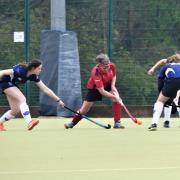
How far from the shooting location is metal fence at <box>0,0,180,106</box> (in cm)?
1864

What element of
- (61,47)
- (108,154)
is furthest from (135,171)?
(61,47)

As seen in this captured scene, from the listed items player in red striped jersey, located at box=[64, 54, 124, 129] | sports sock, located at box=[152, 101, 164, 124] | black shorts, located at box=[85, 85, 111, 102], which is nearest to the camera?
sports sock, located at box=[152, 101, 164, 124]

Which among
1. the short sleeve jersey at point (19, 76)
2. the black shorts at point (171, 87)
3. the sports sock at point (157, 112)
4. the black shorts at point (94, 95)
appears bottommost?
the sports sock at point (157, 112)

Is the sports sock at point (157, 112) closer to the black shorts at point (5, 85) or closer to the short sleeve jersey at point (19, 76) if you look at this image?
the short sleeve jersey at point (19, 76)

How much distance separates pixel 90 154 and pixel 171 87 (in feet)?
13.0

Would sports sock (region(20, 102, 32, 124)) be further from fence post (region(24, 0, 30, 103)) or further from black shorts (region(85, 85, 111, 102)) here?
fence post (region(24, 0, 30, 103))

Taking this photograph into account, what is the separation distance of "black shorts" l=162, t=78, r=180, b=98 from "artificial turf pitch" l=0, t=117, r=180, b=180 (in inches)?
22.8

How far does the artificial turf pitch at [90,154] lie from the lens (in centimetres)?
802

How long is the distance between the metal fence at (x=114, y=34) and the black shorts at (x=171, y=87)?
5.17 metres

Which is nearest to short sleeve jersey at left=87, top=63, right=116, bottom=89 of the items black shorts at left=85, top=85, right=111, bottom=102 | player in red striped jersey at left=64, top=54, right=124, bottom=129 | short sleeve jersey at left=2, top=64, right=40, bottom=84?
player in red striped jersey at left=64, top=54, right=124, bottom=129

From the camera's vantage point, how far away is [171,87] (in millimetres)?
13445

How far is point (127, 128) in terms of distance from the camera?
14.3m

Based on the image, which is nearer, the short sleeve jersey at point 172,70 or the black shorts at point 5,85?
the black shorts at point 5,85

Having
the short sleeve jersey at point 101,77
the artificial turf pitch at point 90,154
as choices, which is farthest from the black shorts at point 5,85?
the short sleeve jersey at point 101,77
